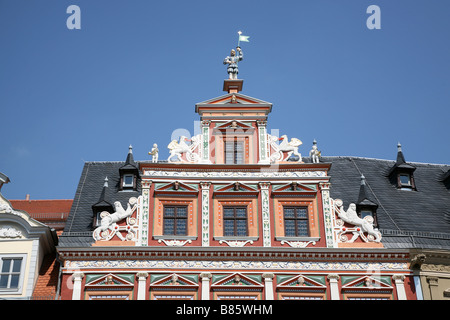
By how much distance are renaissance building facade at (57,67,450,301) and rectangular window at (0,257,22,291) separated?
159 cm

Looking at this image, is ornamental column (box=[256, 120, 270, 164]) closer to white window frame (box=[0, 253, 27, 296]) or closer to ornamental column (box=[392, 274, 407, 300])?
ornamental column (box=[392, 274, 407, 300])

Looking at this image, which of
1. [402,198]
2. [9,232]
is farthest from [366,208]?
[9,232]

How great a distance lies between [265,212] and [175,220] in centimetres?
342

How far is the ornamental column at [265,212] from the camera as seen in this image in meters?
28.0

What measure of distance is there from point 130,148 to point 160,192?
4666mm

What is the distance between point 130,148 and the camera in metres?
33.1

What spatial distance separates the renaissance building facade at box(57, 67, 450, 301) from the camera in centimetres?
2719

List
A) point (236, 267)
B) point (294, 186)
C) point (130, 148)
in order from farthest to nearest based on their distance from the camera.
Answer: point (130, 148) < point (294, 186) < point (236, 267)

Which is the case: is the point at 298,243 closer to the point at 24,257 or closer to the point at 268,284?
the point at 268,284

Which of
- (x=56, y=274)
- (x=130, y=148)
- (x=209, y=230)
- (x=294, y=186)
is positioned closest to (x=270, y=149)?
(x=294, y=186)

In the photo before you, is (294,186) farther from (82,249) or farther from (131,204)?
(82,249)

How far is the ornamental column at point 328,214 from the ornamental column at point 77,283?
9.07m

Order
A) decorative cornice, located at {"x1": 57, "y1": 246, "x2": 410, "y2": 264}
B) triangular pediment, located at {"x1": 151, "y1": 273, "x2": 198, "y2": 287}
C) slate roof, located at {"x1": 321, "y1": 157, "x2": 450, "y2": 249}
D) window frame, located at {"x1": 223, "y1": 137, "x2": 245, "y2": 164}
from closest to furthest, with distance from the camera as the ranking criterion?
1. triangular pediment, located at {"x1": 151, "y1": 273, "x2": 198, "y2": 287}
2. decorative cornice, located at {"x1": 57, "y1": 246, "x2": 410, "y2": 264}
3. slate roof, located at {"x1": 321, "y1": 157, "x2": 450, "y2": 249}
4. window frame, located at {"x1": 223, "y1": 137, "x2": 245, "y2": 164}

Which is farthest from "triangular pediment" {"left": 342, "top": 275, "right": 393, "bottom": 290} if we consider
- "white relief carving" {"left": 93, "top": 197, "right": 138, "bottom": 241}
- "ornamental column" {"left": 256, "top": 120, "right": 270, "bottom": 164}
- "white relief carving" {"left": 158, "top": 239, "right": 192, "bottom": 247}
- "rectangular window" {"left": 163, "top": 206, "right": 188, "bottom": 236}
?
"white relief carving" {"left": 93, "top": 197, "right": 138, "bottom": 241}
